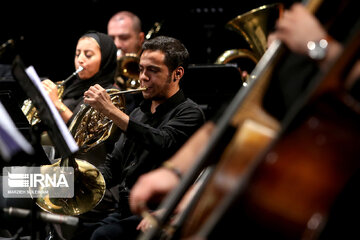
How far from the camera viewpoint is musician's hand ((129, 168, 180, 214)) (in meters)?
1.51

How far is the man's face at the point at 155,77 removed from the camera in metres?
3.03

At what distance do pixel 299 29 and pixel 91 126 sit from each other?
227 cm

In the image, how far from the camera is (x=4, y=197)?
11.2 ft

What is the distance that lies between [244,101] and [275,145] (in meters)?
0.18

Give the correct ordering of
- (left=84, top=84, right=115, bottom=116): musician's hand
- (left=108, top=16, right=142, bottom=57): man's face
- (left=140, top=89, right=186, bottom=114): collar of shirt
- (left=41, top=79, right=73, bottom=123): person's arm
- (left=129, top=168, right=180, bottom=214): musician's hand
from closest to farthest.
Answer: (left=129, top=168, right=180, bottom=214): musician's hand, (left=84, top=84, right=115, bottom=116): musician's hand, (left=140, top=89, right=186, bottom=114): collar of shirt, (left=41, top=79, right=73, bottom=123): person's arm, (left=108, top=16, right=142, bottom=57): man's face

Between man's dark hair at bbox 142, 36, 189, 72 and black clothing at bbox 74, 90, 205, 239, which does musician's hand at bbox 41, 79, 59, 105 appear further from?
man's dark hair at bbox 142, 36, 189, 72

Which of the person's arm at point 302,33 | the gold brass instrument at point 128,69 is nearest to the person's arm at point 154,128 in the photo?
the person's arm at point 302,33

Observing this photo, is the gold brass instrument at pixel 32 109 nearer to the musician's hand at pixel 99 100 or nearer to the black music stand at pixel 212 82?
the black music stand at pixel 212 82

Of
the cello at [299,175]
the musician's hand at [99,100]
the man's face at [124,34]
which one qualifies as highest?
the cello at [299,175]

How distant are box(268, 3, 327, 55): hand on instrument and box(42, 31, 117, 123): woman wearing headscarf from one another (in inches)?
110

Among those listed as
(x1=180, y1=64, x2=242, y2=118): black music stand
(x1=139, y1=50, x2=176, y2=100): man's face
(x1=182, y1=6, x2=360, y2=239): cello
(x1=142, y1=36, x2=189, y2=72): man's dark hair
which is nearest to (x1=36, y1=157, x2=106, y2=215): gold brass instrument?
(x1=139, y1=50, x2=176, y2=100): man's face

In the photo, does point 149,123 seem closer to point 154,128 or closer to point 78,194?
point 154,128

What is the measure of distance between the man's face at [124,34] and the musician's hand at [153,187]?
389 centimetres

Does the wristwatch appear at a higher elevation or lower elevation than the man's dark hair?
higher
